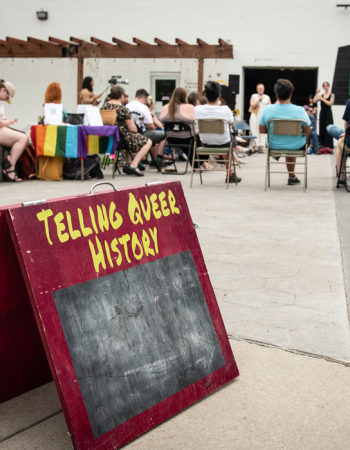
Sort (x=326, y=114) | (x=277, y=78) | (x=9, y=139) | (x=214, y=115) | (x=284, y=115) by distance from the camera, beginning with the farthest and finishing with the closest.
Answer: (x=277, y=78), (x=326, y=114), (x=9, y=139), (x=214, y=115), (x=284, y=115)

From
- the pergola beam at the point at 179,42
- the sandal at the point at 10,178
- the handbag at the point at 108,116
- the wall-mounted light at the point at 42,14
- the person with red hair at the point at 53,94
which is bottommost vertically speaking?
the sandal at the point at 10,178

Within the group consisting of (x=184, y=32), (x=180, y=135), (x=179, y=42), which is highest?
(x=184, y=32)

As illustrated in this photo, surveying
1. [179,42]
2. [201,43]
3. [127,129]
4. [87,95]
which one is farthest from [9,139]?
[201,43]

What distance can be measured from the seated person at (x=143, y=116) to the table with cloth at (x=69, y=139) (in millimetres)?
990

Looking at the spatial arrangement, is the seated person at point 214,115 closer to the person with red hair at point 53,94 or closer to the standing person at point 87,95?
the person with red hair at point 53,94

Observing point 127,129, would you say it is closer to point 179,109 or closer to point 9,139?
point 179,109

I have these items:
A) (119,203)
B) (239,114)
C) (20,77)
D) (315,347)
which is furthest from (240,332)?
(20,77)

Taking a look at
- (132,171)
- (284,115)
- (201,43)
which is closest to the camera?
(284,115)

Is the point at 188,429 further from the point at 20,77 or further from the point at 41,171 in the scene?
the point at 20,77

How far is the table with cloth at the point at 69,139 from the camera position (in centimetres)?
756

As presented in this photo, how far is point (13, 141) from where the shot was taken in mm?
7605

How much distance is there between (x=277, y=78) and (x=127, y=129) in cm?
1149

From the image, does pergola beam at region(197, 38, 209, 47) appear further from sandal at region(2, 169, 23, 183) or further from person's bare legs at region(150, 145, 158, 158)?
sandal at region(2, 169, 23, 183)

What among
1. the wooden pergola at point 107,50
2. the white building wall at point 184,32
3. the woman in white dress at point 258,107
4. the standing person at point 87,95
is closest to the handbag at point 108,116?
the standing person at point 87,95
